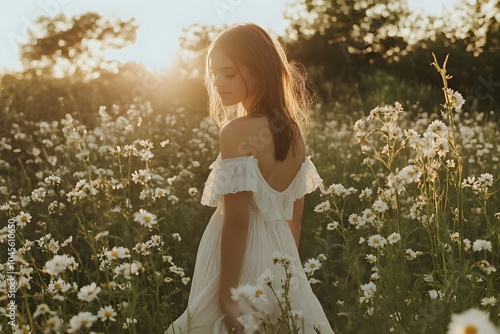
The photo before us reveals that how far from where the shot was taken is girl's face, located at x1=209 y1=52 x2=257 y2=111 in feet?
8.13

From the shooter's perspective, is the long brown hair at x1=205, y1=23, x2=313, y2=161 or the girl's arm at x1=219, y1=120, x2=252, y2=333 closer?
the girl's arm at x1=219, y1=120, x2=252, y2=333

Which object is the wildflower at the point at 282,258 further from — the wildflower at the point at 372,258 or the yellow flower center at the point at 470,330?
the wildflower at the point at 372,258

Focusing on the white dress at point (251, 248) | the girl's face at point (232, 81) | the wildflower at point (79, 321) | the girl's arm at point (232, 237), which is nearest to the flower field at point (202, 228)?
the wildflower at point (79, 321)

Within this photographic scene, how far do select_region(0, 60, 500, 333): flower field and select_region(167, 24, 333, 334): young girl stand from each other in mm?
182

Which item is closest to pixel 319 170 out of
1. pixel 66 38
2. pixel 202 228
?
pixel 202 228

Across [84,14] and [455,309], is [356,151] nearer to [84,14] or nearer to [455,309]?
[455,309]

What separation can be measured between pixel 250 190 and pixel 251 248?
249 mm

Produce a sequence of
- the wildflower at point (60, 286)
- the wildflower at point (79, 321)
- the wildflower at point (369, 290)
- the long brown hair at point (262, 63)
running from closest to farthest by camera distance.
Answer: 1. the wildflower at point (79, 321)
2. the wildflower at point (60, 286)
3. the long brown hair at point (262, 63)
4. the wildflower at point (369, 290)

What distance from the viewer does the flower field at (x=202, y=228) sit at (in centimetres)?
218

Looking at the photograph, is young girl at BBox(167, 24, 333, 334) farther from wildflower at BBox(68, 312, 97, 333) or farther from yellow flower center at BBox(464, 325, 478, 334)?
yellow flower center at BBox(464, 325, 478, 334)

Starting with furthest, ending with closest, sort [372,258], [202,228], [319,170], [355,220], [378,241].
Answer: [319,170]
[202,228]
[355,220]
[372,258]
[378,241]

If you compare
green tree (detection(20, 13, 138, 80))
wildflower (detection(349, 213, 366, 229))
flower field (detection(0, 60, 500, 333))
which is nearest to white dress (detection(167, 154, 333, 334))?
flower field (detection(0, 60, 500, 333))

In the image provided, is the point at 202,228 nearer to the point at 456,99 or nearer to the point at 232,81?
the point at 232,81

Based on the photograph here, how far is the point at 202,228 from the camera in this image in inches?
184
